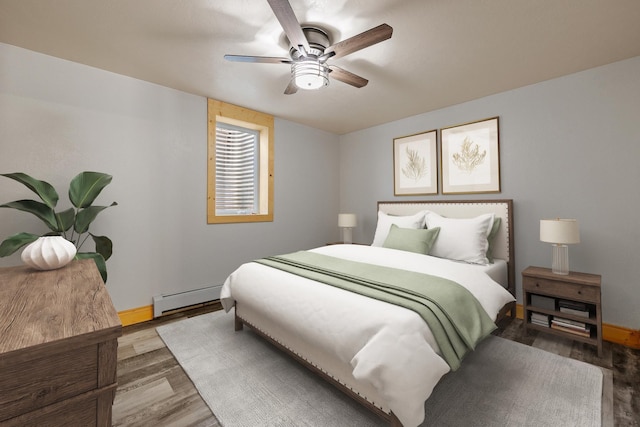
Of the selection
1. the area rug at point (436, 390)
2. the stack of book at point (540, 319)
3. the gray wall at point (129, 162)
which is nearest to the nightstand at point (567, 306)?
the stack of book at point (540, 319)

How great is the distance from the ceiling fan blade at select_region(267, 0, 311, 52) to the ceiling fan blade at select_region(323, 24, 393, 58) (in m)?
0.21

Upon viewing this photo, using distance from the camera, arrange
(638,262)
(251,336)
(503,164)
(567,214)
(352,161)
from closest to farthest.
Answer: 1. (638,262)
2. (251,336)
3. (567,214)
4. (503,164)
5. (352,161)

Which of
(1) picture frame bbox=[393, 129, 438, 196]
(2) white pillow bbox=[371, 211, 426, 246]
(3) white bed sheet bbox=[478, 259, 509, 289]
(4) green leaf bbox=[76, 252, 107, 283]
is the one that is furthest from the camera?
(1) picture frame bbox=[393, 129, 438, 196]

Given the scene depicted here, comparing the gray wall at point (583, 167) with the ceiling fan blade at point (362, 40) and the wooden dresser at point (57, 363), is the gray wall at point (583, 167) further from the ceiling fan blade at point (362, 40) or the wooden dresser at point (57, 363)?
the wooden dresser at point (57, 363)

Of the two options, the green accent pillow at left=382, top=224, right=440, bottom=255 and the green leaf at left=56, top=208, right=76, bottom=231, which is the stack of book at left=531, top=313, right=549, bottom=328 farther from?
the green leaf at left=56, top=208, right=76, bottom=231

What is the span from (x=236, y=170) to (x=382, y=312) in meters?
3.03

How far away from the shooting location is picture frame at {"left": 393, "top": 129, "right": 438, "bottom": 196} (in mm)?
3648

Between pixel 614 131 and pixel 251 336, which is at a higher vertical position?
pixel 614 131

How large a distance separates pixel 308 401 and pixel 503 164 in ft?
10.0

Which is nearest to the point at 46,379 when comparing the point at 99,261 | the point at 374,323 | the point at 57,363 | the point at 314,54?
the point at 57,363

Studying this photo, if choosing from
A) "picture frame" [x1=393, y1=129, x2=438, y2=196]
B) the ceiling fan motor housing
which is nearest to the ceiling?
the ceiling fan motor housing

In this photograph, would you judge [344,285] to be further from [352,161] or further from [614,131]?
[352,161]

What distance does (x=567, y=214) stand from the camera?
2.70 meters

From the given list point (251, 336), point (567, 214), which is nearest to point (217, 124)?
point (251, 336)
